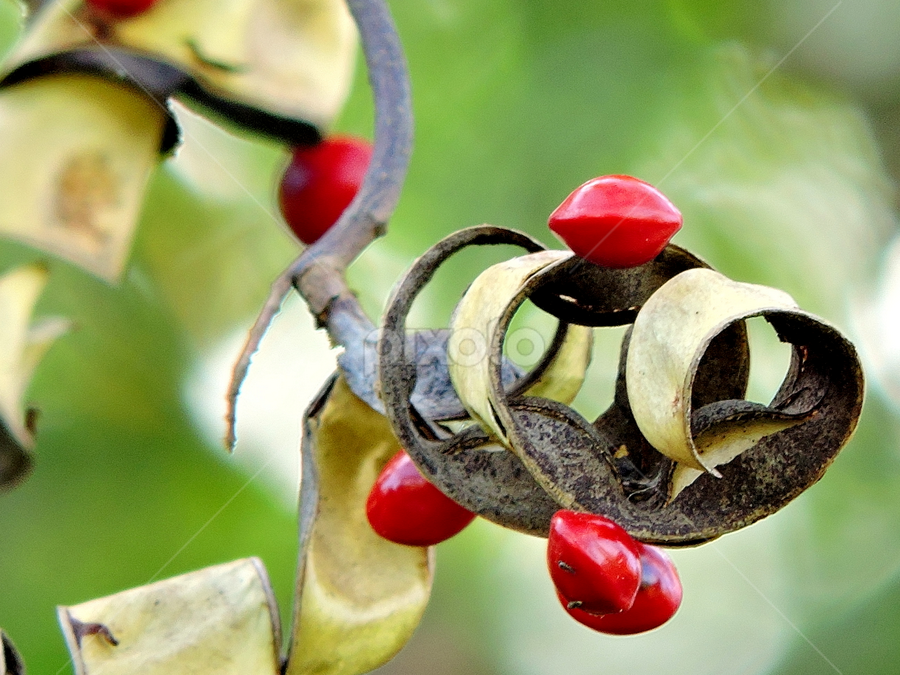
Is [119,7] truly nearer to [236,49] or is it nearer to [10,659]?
[236,49]

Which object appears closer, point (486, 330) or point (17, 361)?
point (486, 330)

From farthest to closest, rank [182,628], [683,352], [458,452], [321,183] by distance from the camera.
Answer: [321,183]
[182,628]
[458,452]
[683,352]

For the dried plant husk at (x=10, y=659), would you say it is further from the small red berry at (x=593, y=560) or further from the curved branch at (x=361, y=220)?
the small red berry at (x=593, y=560)

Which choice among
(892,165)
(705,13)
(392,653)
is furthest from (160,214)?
(892,165)

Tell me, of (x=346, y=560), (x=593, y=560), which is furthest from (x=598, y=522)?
(x=346, y=560)

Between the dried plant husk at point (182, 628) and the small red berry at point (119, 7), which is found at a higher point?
the small red berry at point (119, 7)

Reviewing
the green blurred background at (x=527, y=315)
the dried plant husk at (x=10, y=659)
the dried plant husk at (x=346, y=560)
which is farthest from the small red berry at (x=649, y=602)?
the green blurred background at (x=527, y=315)
